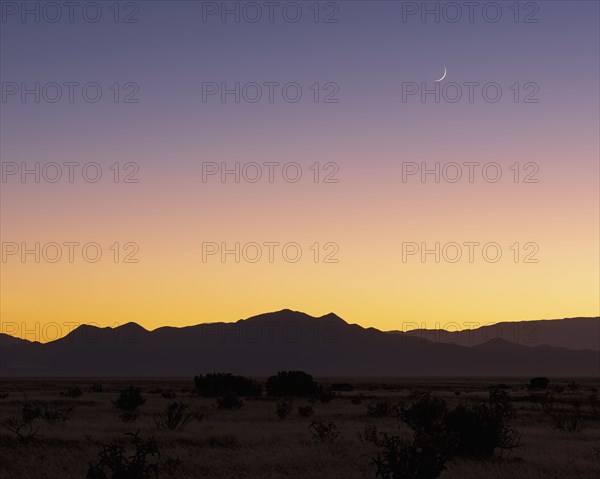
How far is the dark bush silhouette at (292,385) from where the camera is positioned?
56750 mm

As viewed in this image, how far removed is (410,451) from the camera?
16.6m

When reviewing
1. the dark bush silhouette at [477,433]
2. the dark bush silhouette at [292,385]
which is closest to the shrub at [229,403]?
the dark bush silhouette at [292,385]

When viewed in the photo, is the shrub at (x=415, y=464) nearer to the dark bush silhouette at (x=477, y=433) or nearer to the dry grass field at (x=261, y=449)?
the dry grass field at (x=261, y=449)

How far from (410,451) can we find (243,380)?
44.1m

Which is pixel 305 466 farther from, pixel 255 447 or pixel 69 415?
pixel 69 415

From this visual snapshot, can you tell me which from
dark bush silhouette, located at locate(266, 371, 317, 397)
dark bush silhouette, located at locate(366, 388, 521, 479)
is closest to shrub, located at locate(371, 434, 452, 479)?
dark bush silhouette, located at locate(366, 388, 521, 479)

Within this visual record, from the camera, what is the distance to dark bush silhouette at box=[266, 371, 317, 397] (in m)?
56.8

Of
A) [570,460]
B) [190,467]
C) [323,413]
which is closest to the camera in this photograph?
[190,467]

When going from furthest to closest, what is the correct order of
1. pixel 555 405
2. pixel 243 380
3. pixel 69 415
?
1. pixel 243 380
2. pixel 555 405
3. pixel 69 415

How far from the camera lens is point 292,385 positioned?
5784 centimetres

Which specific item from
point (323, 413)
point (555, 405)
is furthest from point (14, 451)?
point (555, 405)

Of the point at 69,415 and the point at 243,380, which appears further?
the point at 243,380

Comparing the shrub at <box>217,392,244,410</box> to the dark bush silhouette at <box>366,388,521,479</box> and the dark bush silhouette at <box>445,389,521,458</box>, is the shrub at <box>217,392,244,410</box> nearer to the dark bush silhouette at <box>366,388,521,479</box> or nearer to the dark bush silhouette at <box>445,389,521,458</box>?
the dark bush silhouette at <box>366,388,521,479</box>

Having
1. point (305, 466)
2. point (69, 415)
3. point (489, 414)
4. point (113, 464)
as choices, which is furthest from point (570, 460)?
point (69, 415)
